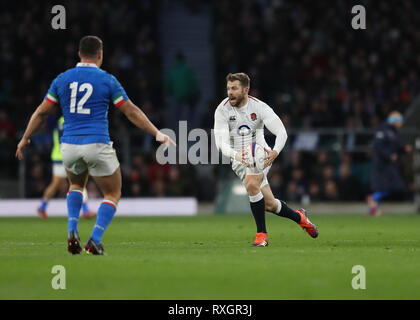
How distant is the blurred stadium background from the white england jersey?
28.8 ft

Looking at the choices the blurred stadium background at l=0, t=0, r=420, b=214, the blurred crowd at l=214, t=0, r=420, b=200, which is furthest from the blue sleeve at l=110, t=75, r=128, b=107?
the blurred crowd at l=214, t=0, r=420, b=200

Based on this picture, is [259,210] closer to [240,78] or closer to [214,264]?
[240,78]

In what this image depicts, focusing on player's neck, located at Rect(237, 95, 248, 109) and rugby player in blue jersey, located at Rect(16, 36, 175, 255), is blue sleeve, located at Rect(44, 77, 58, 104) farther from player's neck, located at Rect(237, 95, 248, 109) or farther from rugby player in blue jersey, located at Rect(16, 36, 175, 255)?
player's neck, located at Rect(237, 95, 248, 109)

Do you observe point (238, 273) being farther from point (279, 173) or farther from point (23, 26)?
point (23, 26)

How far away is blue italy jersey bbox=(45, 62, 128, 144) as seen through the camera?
9.37 metres

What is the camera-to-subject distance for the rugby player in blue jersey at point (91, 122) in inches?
368

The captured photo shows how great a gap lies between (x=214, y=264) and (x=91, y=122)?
1.98m

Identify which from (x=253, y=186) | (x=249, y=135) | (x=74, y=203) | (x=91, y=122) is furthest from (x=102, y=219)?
(x=249, y=135)

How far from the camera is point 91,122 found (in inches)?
370

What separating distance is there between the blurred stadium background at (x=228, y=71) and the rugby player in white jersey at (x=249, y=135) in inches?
340

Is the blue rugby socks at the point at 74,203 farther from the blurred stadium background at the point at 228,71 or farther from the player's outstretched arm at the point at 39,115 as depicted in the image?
the blurred stadium background at the point at 228,71

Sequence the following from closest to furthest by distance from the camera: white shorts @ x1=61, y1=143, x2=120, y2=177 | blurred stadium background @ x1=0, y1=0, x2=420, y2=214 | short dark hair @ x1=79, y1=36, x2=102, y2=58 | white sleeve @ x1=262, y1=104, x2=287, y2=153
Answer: white shorts @ x1=61, y1=143, x2=120, y2=177 → short dark hair @ x1=79, y1=36, x2=102, y2=58 → white sleeve @ x1=262, y1=104, x2=287, y2=153 → blurred stadium background @ x1=0, y1=0, x2=420, y2=214

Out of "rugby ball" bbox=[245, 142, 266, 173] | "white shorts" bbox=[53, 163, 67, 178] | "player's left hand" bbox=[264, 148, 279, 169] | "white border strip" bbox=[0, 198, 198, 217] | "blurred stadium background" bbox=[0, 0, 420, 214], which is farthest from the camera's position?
"blurred stadium background" bbox=[0, 0, 420, 214]
